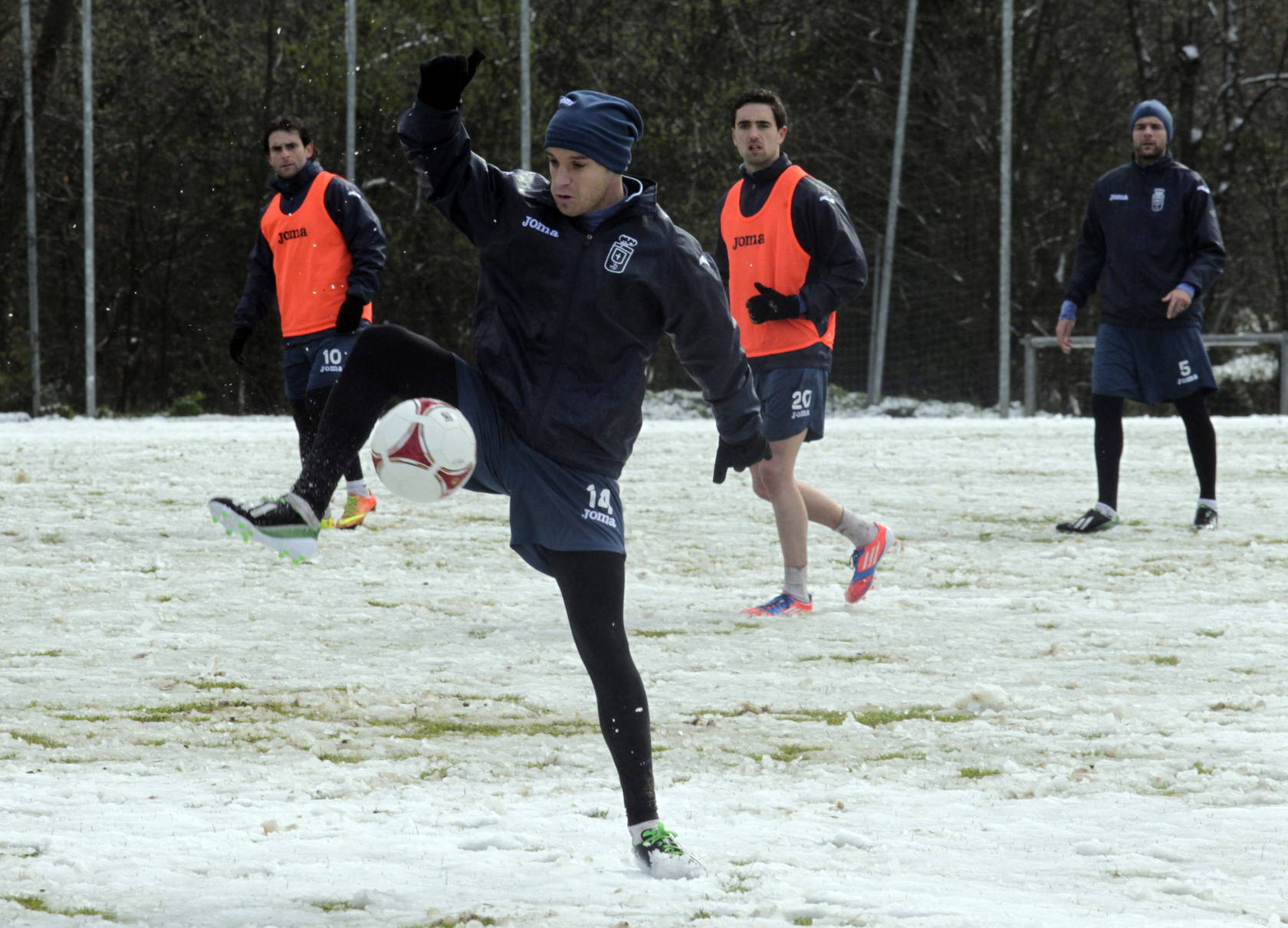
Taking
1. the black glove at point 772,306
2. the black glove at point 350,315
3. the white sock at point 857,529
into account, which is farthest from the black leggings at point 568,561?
Result: the black glove at point 350,315

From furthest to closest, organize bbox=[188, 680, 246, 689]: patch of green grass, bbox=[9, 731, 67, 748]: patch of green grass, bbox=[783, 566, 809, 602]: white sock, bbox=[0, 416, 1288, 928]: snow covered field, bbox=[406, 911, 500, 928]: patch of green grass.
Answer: bbox=[783, 566, 809, 602]: white sock, bbox=[188, 680, 246, 689]: patch of green grass, bbox=[9, 731, 67, 748]: patch of green grass, bbox=[0, 416, 1288, 928]: snow covered field, bbox=[406, 911, 500, 928]: patch of green grass

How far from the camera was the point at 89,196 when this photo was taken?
48.3 feet

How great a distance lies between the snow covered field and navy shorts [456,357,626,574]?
24.7 inches

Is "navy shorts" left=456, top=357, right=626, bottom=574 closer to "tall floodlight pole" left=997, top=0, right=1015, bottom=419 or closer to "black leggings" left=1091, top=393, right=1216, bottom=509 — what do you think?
"black leggings" left=1091, top=393, right=1216, bottom=509

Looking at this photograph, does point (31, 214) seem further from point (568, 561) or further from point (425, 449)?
point (568, 561)

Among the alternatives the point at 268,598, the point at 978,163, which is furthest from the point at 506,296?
the point at 978,163

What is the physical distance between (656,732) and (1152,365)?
5009 mm

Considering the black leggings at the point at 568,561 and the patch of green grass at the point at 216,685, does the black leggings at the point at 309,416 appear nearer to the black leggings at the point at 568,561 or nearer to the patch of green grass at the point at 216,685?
the patch of green grass at the point at 216,685

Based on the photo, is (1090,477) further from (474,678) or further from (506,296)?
(506,296)

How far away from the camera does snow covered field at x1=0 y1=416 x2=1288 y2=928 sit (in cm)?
317

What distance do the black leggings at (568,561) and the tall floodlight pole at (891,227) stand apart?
14.4m

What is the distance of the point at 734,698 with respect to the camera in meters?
4.89

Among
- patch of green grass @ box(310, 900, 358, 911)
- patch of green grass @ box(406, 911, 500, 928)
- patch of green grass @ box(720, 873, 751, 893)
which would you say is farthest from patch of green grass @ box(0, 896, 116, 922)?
patch of green grass @ box(720, 873, 751, 893)

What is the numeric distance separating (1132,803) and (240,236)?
13.1 metres
